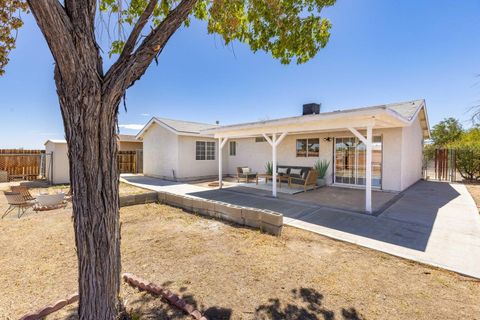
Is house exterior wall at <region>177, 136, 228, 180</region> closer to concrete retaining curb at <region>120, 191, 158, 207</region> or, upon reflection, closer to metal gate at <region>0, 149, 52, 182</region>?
concrete retaining curb at <region>120, 191, 158, 207</region>

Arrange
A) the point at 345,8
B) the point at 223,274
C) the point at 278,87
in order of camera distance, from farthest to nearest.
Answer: the point at 278,87, the point at 345,8, the point at 223,274

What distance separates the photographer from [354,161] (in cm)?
1095

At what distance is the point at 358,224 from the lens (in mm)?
5723

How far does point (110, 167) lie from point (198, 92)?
17747 mm

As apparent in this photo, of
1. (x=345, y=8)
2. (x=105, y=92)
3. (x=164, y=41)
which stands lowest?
(x=105, y=92)

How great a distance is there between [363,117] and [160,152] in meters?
12.4

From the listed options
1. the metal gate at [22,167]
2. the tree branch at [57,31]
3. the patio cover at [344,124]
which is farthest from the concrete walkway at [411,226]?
the metal gate at [22,167]

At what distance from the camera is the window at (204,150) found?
1469cm

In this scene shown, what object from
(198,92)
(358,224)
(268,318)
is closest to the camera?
(268,318)

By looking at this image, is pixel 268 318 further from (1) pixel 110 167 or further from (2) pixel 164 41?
(2) pixel 164 41

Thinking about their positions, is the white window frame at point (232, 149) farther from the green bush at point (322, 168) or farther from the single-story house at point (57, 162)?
the single-story house at point (57, 162)

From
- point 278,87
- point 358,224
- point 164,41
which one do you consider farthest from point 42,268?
point 278,87

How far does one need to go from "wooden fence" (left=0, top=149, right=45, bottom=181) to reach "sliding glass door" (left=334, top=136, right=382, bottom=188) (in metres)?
17.6

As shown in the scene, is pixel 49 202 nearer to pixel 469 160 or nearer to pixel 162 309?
pixel 162 309
